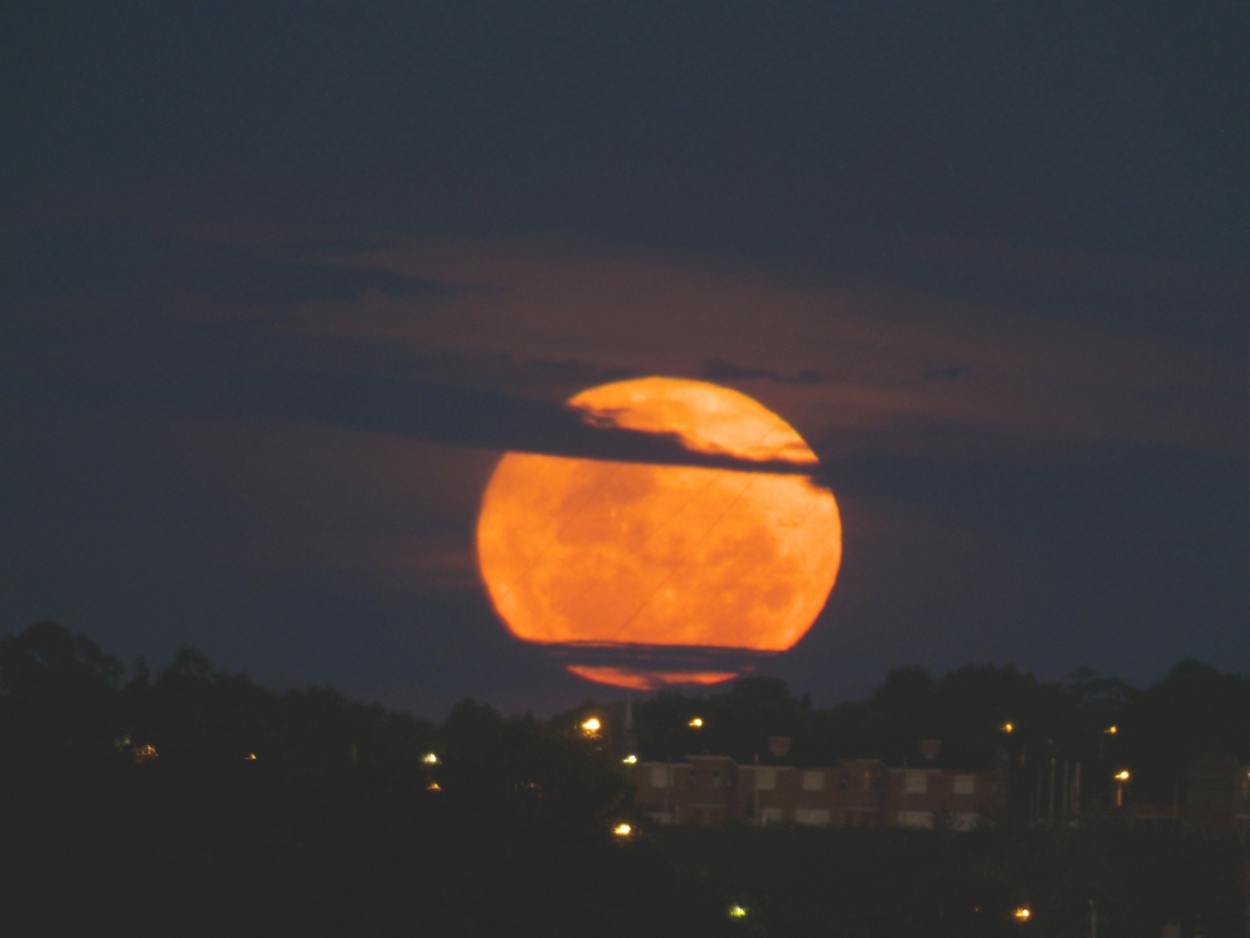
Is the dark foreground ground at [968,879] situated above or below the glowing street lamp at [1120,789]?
below

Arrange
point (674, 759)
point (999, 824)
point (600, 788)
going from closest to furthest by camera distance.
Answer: point (600, 788), point (999, 824), point (674, 759)

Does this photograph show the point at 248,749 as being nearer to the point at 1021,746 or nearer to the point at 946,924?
the point at 946,924

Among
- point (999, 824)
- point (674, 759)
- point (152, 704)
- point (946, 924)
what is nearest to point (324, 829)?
point (152, 704)

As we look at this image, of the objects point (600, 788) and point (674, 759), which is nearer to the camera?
point (600, 788)

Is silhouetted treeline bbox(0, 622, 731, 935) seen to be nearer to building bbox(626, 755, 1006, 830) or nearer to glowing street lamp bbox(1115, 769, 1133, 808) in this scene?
building bbox(626, 755, 1006, 830)

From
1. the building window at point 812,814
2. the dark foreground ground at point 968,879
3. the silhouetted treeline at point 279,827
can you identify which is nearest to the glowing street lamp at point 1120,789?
the building window at point 812,814

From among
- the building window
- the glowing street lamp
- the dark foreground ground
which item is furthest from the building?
the dark foreground ground

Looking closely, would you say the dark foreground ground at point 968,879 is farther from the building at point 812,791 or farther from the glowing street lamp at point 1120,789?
the glowing street lamp at point 1120,789

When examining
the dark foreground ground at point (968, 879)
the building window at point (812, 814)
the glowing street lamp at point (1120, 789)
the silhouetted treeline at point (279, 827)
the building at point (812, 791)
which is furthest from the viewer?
the glowing street lamp at point (1120, 789)

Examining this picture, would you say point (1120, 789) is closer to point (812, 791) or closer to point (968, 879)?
point (812, 791)

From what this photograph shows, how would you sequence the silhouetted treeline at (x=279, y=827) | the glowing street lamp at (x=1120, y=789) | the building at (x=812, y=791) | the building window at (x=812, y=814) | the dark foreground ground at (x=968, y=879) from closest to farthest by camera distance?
the silhouetted treeline at (x=279, y=827), the dark foreground ground at (x=968, y=879), the building at (x=812, y=791), the building window at (x=812, y=814), the glowing street lamp at (x=1120, y=789)

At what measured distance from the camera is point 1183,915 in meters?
61.9

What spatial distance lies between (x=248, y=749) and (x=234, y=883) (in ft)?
12.4

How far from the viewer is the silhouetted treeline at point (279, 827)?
31.9m
